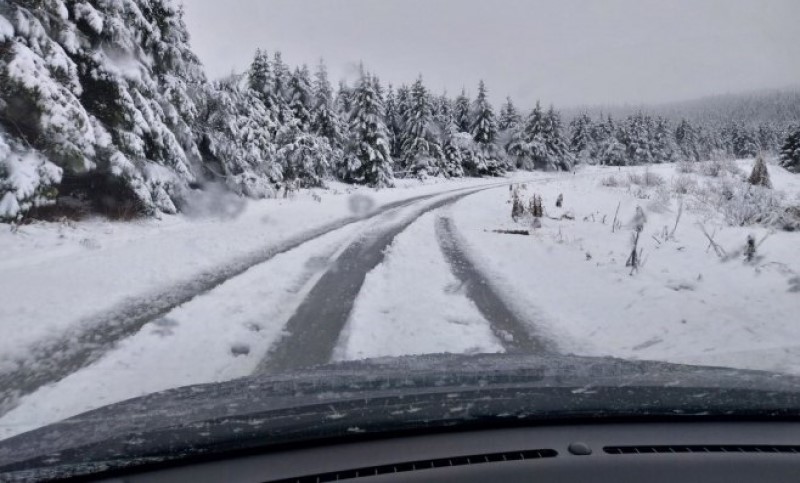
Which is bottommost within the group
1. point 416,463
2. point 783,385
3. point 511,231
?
point 511,231

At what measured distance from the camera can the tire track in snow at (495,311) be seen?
516cm

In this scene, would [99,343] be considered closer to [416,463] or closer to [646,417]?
[416,463]

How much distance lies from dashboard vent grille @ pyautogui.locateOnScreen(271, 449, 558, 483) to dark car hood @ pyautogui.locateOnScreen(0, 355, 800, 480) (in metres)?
0.16

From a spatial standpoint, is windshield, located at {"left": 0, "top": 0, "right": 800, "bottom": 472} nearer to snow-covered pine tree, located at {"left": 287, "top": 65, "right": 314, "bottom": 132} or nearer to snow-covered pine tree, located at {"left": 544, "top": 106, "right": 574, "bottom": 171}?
Result: snow-covered pine tree, located at {"left": 287, "top": 65, "right": 314, "bottom": 132}

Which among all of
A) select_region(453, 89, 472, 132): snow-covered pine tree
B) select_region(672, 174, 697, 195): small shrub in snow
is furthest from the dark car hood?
select_region(453, 89, 472, 132): snow-covered pine tree

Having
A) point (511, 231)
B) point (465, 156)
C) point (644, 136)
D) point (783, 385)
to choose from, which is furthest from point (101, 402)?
point (644, 136)

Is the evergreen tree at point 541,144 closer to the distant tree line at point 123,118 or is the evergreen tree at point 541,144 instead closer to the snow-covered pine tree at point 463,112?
the snow-covered pine tree at point 463,112

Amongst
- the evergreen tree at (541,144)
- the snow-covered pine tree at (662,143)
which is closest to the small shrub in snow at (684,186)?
the evergreen tree at (541,144)

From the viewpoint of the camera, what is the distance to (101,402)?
11.9 ft

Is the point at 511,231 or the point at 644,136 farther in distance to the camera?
the point at 644,136

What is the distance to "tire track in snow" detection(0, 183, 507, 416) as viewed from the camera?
392 centimetres

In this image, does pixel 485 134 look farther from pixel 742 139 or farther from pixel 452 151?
pixel 742 139

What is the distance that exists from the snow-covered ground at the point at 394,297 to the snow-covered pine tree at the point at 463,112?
1870 inches

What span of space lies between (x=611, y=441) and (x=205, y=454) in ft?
4.82
